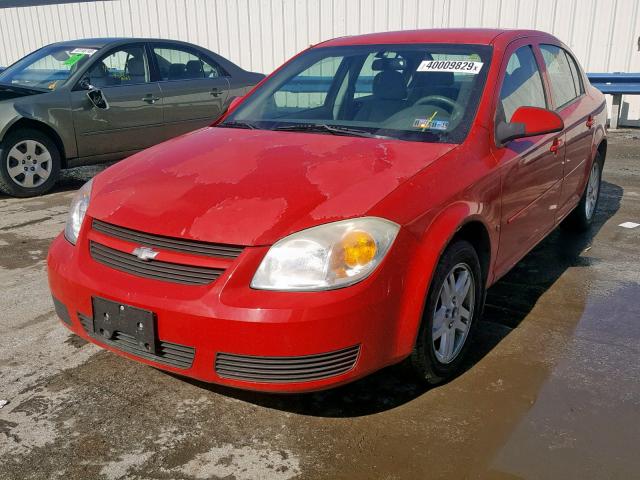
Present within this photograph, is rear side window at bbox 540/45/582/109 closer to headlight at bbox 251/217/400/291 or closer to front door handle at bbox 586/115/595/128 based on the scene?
front door handle at bbox 586/115/595/128

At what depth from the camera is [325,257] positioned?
2246 millimetres

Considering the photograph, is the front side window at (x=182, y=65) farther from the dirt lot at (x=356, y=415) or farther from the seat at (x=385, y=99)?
the seat at (x=385, y=99)

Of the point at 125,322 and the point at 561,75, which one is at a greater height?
the point at 561,75

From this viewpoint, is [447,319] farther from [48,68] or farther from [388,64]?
[48,68]

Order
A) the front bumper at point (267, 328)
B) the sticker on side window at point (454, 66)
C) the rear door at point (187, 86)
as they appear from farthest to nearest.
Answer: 1. the rear door at point (187, 86)
2. the sticker on side window at point (454, 66)
3. the front bumper at point (267, 328)

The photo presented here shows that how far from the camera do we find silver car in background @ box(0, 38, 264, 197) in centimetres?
628

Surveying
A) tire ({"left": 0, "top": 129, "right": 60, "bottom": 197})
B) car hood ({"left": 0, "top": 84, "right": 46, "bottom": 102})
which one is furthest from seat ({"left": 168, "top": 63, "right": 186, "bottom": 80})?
tire ({"left": 0, "top": 129, "right": 60, "bottom": 197})

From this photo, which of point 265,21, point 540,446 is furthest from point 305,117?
point 265,21

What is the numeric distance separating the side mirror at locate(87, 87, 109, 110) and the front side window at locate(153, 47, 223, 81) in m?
0.82

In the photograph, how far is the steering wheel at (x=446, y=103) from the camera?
3.05m

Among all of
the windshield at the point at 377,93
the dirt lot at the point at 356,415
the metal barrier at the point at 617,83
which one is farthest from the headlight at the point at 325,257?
the metal barrier at the point at 617,83

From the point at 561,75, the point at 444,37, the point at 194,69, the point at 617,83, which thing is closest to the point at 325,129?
the point at 444,37

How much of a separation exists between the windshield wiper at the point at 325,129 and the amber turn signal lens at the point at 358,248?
928 mm

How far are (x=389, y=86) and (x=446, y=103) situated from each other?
36cm
